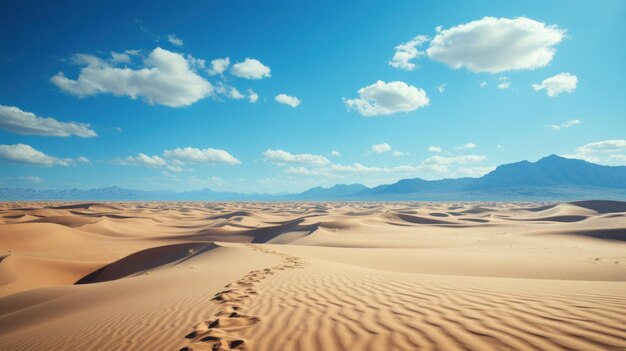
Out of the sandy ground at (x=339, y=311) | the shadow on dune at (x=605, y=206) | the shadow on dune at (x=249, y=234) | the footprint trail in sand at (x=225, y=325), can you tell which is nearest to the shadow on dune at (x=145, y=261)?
the sandy ground at (x=339, y=311)

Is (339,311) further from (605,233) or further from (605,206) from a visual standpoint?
(605,206)

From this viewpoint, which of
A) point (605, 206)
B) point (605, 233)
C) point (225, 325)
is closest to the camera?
point (225, 325)

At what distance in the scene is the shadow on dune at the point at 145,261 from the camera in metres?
15.9

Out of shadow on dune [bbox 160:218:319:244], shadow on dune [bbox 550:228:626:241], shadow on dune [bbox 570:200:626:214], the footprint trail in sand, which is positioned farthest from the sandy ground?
shadow on dune [bbox 570:200:626:214]

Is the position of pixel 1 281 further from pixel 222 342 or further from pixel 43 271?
pixel 222 342

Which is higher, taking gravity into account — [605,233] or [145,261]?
[605,233]

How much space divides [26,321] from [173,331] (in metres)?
5.67

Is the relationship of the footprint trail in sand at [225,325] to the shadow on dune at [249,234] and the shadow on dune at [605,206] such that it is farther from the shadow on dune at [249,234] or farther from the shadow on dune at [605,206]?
the shadow on dune at [605,206]

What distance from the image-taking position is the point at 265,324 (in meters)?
4.19

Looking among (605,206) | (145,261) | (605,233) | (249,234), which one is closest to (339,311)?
(145,261)

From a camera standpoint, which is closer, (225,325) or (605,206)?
(225,325)

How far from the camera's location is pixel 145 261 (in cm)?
1758

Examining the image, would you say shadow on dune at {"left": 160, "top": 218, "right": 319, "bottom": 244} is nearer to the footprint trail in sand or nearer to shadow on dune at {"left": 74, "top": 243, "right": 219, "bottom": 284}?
shadow on dune at {"left": 74, "top": 243, "right": 219, "bottom": 284}

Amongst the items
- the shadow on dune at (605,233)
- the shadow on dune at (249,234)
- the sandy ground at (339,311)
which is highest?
the sandy ground at (339,311)
